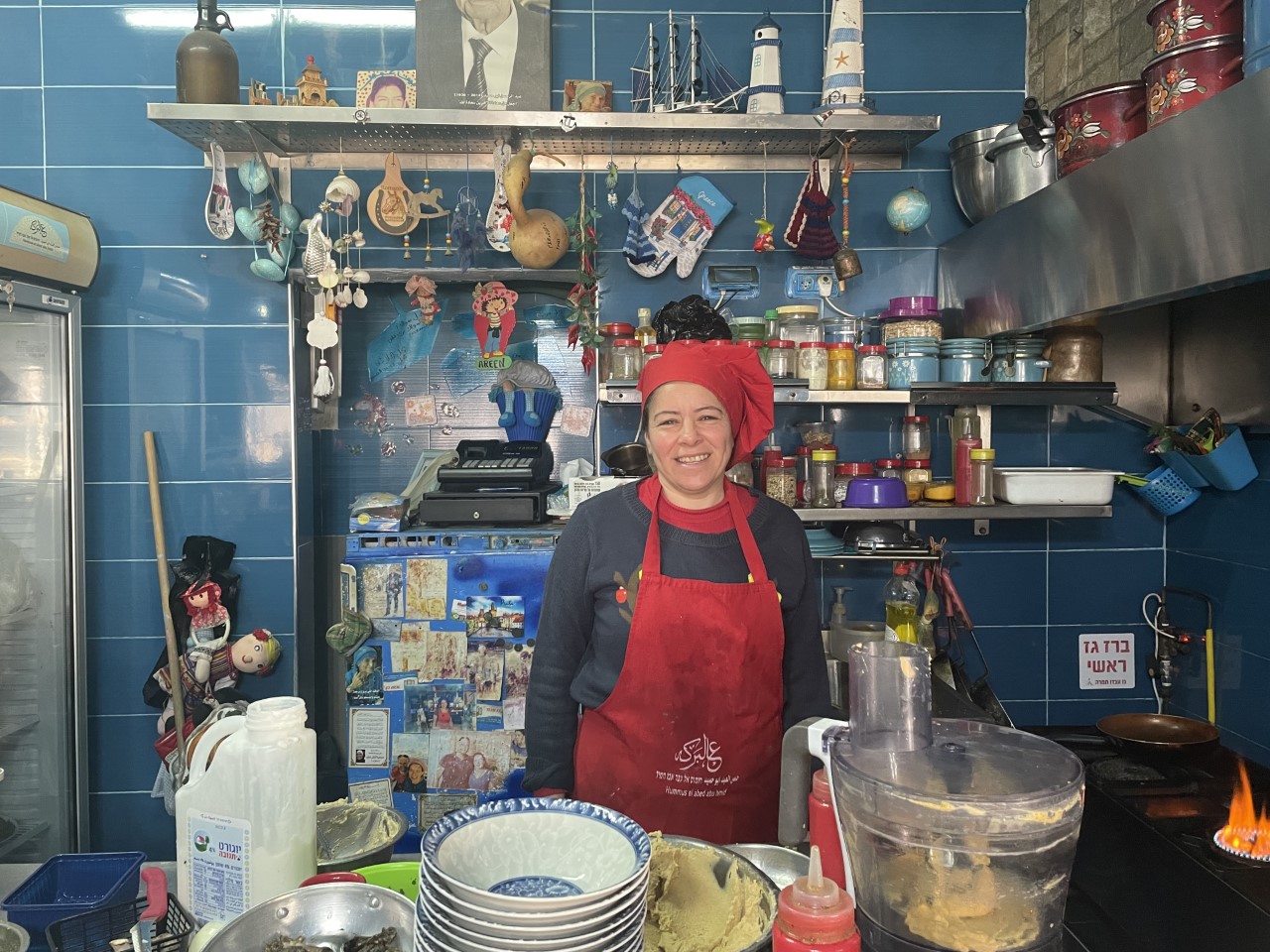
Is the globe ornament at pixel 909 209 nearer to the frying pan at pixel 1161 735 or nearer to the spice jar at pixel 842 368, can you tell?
the spice jar at pixel 842 368

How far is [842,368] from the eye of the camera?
3.04 meters

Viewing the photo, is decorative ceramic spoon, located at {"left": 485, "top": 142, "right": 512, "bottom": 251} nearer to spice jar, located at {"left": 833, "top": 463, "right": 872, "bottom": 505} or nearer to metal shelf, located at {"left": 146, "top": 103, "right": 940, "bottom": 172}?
metal shelf, located at {"left": 146, "top": 103, "right": 940, "bottom": 172}

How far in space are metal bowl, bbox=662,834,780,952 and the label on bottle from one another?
0.51m

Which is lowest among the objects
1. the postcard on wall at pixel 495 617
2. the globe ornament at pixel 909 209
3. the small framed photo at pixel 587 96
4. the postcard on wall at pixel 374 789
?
the postcard on wall at pixel 374 789

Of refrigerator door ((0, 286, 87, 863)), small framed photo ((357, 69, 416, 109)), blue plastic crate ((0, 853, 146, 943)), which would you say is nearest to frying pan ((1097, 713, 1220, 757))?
blue plastic crate ((0, 853, 146, 943))

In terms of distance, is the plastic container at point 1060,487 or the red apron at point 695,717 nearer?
the red apron at point 695,717

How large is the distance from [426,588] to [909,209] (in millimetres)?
1999

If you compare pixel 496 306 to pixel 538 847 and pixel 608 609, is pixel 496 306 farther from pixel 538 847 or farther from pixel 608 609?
pixel 538 847

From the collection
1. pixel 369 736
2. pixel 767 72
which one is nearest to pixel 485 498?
pixel 369 736

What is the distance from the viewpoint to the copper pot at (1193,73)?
169cm

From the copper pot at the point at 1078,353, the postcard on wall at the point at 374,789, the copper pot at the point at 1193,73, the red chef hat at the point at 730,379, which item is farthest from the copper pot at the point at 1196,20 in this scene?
the postcard on wall at the point at 374,789

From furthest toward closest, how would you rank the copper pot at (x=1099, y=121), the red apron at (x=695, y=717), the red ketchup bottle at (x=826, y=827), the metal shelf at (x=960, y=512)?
the metal shelf at (x=960, y=512), the copper pot at (x=1099, y=121), the red apron at (x=695, y=717), the red ketchup bottle at (x=826, y=827)

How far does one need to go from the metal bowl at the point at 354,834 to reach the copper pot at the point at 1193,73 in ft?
6.12

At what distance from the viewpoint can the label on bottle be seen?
1.10m
